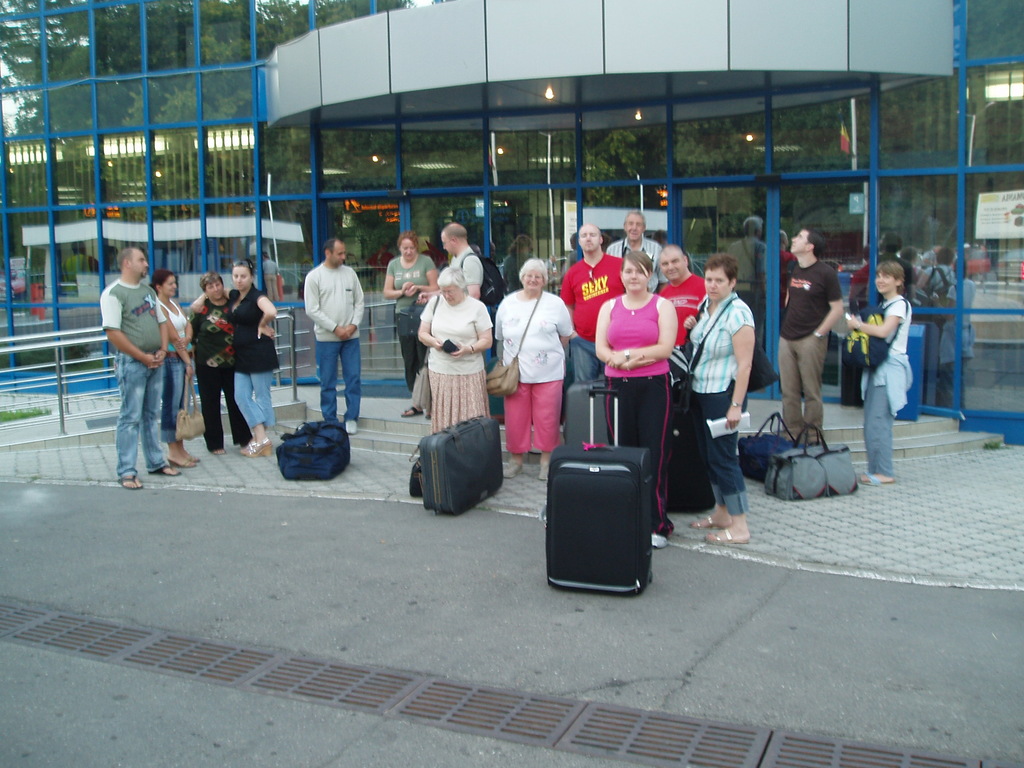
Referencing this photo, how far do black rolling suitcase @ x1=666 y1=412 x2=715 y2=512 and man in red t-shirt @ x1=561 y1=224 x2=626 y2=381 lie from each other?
141cm

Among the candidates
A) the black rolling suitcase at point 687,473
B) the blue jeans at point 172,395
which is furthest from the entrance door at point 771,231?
the blue jeans at point 172,395

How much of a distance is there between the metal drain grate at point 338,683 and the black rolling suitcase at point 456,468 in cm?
255

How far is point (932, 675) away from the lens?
4.54 m

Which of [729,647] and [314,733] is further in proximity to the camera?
[729,647]

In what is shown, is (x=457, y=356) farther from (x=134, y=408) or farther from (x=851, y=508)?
(x=851, y=508)

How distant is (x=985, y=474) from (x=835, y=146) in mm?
3805

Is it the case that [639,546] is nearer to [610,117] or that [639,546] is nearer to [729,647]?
[729,647]

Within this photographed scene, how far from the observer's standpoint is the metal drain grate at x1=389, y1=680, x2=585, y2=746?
4121mm

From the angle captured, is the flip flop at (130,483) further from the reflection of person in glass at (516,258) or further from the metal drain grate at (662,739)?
the metal drain grate at (662,739)

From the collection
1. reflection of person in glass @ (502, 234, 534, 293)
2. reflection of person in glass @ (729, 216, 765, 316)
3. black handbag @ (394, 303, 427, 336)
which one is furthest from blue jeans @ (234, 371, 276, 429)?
reflection of person in glass @ (729, 216, 765, 316)

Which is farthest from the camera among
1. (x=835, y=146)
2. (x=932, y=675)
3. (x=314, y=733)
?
(x=835, y=146)

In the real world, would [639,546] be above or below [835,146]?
below

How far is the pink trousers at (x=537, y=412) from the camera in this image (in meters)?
8.16

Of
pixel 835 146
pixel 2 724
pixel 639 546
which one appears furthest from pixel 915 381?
pixel 2 724
